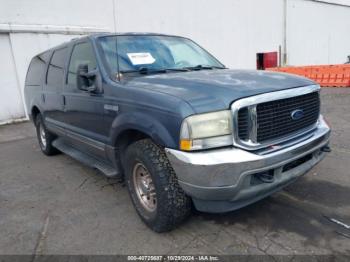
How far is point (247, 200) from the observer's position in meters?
2.62

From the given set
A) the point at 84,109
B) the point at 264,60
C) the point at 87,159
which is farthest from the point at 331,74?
the point at 84,109

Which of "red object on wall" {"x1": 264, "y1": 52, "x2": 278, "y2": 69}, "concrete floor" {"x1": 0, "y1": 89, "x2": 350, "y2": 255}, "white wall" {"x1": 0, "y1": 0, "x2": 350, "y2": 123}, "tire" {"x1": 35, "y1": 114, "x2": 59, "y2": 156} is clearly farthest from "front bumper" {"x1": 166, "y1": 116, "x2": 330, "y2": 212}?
"red object on wall" {"x1": 264, "y1": 52, "x2": 278, "y2": 69}

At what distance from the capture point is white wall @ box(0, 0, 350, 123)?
976 centimetres

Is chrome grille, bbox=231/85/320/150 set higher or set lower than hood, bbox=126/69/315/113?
lower

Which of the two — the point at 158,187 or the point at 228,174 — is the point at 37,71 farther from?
the point at 228,174

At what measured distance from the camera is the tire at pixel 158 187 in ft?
8.99

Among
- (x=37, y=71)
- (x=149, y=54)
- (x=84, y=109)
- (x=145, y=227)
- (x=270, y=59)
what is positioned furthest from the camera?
(x=270, y=59)

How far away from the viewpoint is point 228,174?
240cm

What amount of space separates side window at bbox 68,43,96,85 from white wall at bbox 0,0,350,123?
254 inches

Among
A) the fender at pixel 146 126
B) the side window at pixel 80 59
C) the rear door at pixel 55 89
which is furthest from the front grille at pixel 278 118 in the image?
the rear door at pixel 55 89

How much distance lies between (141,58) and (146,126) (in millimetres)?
1173

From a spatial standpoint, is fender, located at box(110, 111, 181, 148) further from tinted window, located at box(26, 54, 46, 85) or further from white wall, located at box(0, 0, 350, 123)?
white wall, located at box(0, 0, 350, 123)

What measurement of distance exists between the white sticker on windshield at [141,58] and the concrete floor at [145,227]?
1.67 metres

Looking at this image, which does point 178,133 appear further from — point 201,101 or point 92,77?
point 92,77
